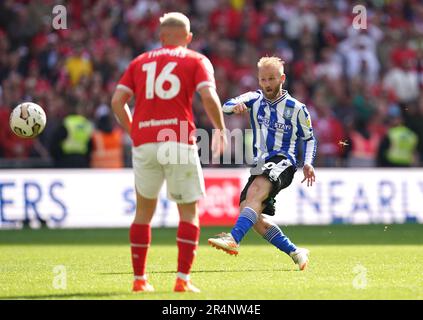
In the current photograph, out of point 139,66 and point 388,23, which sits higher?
point 388,23

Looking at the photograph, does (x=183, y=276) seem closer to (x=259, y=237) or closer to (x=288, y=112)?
(x=288, y=112)

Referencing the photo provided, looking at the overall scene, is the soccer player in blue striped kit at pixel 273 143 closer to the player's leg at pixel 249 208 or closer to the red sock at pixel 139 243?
the player's leg at pixel 249 208

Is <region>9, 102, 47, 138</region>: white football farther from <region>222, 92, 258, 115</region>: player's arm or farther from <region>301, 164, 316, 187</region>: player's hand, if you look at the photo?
<region>301, 164, 316, 187</region>: player's hand

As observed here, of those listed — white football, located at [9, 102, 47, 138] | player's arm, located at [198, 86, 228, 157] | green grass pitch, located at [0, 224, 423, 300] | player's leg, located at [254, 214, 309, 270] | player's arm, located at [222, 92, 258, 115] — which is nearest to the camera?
player's arm, located at [198, 86, 228, 157]

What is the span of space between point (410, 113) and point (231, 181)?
537 centimetres

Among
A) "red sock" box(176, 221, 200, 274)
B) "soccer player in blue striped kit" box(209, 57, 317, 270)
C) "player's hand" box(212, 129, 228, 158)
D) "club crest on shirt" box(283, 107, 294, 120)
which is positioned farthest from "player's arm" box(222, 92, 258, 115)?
"red sock" box(176, 221, 200, 274)

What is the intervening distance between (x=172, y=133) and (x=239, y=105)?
1748 millimetres

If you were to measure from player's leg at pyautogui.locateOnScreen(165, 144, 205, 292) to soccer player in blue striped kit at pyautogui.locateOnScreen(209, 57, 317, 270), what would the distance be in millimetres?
1940

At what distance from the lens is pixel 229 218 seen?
1802cm

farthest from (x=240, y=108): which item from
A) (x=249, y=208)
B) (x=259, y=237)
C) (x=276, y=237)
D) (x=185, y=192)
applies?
(x=259, y=237)

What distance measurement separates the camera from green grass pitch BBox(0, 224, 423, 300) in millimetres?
8641

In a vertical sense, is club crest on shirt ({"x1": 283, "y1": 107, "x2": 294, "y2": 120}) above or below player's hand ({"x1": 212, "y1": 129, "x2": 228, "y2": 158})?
above
